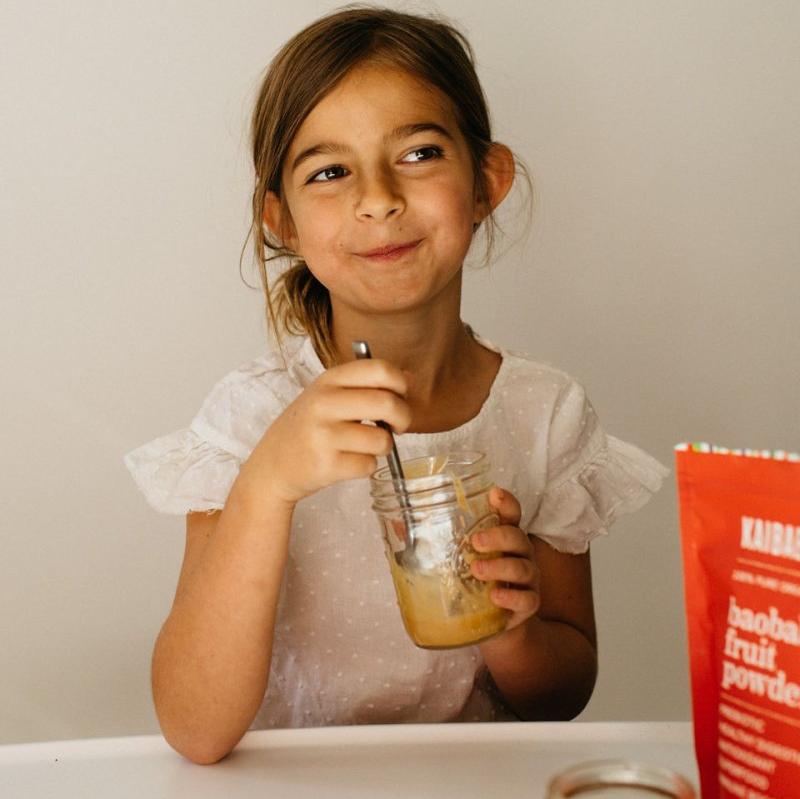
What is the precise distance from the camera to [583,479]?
125 centimetres

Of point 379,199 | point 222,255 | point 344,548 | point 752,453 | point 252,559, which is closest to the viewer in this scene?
point 752,453

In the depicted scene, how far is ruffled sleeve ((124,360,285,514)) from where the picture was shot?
111 cm

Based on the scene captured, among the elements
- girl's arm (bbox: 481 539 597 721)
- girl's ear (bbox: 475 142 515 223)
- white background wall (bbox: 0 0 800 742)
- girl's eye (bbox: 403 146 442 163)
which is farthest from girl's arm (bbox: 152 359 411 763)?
white background wall (bbox: 0 0 800 742)

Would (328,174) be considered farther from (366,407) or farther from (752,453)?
(752,453)

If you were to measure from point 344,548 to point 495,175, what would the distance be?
435mm

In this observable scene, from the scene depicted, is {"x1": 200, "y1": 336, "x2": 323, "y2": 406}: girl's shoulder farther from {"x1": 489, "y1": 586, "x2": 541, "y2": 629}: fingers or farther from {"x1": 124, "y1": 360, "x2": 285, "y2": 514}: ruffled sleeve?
{"x1": 489, "y1": 586, "x2": 541, "y2": 629}: fingers

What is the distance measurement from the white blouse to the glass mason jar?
33 cm

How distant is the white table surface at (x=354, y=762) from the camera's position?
790mm

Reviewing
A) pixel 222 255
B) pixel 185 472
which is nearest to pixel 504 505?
pixel 185 472

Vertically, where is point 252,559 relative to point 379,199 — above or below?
below

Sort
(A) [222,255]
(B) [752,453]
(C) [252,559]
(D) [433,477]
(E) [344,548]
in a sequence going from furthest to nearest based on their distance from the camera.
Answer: (A) [222,255], (E) [344,548], (C) [252,559], (D) [433,477], (B) [752,453]

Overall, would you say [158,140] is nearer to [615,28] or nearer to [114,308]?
[114,308]

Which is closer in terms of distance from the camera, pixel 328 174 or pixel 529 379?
pixel 328 174

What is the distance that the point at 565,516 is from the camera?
4.02 ft
